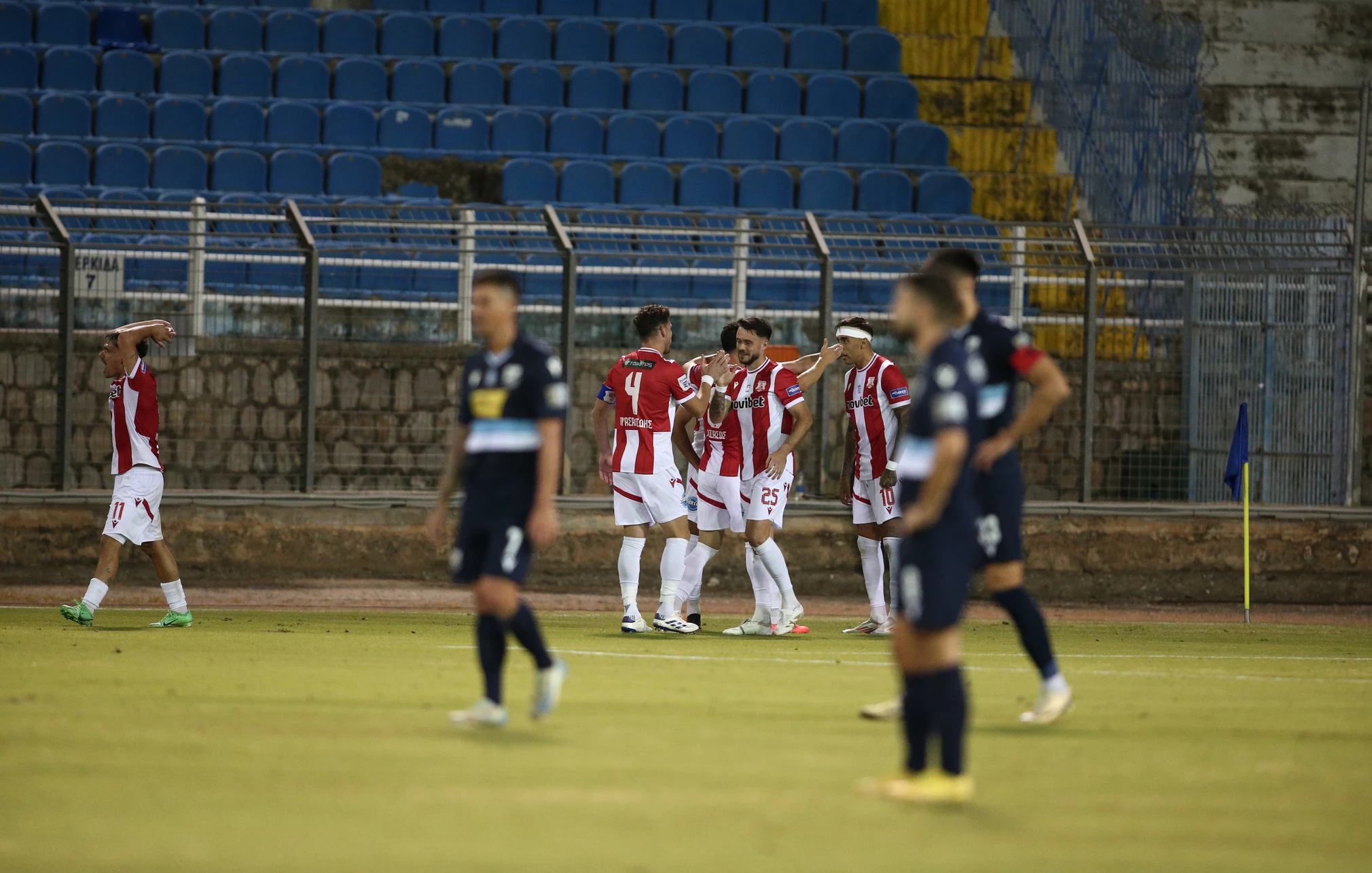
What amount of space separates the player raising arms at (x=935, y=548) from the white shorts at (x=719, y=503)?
23.2 feet

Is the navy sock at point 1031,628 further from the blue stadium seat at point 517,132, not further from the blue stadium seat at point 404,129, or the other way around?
the blue stadium seat at point 404,129

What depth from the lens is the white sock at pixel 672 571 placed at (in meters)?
12.1

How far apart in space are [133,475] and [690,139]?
1337 centimetres

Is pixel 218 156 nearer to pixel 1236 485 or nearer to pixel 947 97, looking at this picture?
pixel 947 97

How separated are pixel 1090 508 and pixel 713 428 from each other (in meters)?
5.51

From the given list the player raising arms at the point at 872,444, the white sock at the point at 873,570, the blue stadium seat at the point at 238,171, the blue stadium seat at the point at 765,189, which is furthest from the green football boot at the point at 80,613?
the blue stadium seat at the point at 765,189

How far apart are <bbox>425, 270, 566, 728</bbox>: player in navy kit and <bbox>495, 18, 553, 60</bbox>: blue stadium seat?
62.5 feet

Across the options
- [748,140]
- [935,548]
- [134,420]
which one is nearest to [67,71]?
[748,140]

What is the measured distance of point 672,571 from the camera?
12.1 metres

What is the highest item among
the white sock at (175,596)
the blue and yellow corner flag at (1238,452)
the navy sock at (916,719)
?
the blue and yellow corner flag at (1238,452)

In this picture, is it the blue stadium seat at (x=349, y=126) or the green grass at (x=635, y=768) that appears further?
the blue stadium seat at (x=349, y=126)

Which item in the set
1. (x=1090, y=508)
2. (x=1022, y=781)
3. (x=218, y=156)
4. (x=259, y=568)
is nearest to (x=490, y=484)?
(x=1022, y=781)

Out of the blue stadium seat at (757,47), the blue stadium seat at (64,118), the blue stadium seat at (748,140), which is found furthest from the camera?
the blue stadium seat at (757,47)

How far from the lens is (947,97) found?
82.3ft
